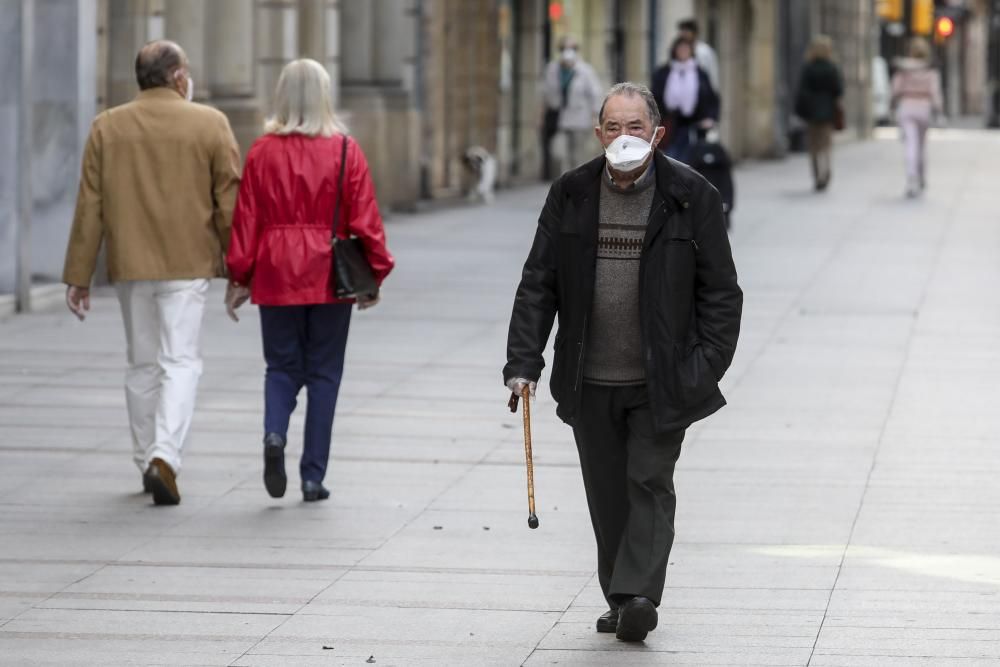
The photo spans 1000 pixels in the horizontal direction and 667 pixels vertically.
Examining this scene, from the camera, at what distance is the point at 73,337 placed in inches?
526

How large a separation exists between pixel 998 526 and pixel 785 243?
1181 centimetres

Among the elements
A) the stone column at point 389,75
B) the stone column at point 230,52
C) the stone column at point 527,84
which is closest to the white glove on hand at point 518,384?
the stone column at point 230,52

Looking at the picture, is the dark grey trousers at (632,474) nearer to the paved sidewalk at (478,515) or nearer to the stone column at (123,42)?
the paved sidewalk at (478,515)

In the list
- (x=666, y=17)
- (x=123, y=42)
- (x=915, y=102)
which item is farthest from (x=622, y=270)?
(x=666, y=17)

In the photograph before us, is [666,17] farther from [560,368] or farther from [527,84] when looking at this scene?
[560,368]

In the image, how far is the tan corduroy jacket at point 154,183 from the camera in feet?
28.2

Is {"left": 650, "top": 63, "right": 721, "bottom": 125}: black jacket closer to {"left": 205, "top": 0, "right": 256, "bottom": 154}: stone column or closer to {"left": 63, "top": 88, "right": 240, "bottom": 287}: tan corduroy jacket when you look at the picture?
{"left": 205, "top": 0, "right": 256, "bottom": 154}: stone column

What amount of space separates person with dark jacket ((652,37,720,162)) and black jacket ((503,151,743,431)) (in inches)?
565

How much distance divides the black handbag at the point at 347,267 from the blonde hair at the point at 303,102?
12cm

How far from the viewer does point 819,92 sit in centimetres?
2736

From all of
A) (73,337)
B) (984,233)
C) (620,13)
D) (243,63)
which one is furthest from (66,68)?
(620,13)

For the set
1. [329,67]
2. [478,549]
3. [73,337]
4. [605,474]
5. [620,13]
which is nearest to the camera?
[605,474]

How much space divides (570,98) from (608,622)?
20133mm

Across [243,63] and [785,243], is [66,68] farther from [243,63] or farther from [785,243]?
[785,243]
